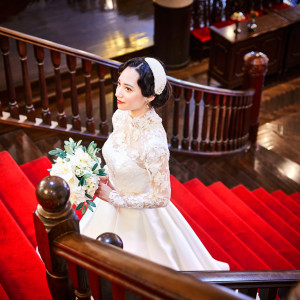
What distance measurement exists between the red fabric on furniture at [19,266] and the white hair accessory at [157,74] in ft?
3.75

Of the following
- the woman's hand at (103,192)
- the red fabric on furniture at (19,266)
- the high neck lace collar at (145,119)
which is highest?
the high neck lace collar at (145,119)

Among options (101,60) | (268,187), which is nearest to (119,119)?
(101,60)

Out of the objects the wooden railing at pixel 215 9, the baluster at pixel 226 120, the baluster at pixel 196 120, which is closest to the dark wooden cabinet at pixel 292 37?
the wooden railing at pixel 215 9

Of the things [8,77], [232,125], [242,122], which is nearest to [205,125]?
[232,125]

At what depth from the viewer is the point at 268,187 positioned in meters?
5.30

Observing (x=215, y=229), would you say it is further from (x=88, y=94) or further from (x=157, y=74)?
(x=157, y=74)

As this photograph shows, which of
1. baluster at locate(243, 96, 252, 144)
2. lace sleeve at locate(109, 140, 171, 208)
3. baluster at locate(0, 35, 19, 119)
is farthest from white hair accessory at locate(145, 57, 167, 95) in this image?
baluster at locate(243, 96, 252, 144)

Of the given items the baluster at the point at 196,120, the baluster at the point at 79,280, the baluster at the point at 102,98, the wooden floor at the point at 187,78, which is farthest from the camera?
the wooden floor at the point at 187,78

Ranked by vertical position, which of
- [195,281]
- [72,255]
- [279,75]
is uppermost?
[195,281]

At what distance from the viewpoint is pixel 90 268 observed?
133cm

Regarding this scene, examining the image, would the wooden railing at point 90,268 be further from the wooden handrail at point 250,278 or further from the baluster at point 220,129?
the baluster at point 220,129

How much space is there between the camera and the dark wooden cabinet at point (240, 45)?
740 cm

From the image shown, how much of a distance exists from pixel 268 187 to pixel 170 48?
3273 millimetres

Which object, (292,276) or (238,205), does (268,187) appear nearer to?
(238,205)
